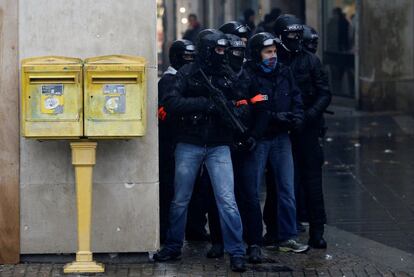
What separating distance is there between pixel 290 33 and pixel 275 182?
1231mm

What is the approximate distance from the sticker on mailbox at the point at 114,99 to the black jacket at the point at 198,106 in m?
0.48

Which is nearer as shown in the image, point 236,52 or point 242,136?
point 242,136

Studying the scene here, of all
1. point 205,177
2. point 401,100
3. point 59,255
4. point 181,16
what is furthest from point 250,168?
point 181,16

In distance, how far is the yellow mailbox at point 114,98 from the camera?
9.05 meters

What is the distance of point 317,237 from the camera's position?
10.2m

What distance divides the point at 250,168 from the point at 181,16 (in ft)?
95.5

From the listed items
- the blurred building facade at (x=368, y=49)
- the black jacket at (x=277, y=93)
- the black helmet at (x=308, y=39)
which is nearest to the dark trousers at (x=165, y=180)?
the black jacket at (x=277, y=93)

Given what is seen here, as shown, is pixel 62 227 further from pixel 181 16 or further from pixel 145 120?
pixel 181 16

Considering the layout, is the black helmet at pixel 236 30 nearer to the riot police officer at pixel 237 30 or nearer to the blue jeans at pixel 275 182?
the riot police officer at pixel 237 30

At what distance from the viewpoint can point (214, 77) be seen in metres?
9.56

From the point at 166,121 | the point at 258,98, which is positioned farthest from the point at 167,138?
the point at 258,98

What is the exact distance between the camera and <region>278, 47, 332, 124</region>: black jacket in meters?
10.3

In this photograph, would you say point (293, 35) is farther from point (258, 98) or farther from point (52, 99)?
point (52, 99)

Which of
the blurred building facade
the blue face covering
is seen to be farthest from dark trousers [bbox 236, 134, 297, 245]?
the blurred building facade
